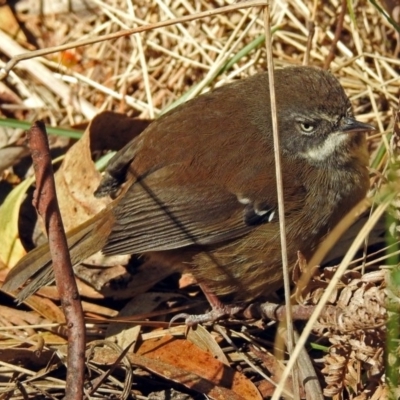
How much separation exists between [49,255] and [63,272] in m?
1.18

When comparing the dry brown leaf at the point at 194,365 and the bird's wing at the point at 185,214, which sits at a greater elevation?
the bird's wing at the point at 185,214

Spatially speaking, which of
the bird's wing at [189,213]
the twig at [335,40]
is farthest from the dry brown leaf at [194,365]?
the twig at [335,40]

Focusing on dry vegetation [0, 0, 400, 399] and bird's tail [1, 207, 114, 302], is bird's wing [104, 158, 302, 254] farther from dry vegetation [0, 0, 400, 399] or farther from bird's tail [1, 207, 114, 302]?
dry vegetation [0, 0, 400, 399]

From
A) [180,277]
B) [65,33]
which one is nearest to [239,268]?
[180,277]

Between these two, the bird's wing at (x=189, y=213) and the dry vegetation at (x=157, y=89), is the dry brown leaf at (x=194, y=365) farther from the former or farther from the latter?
the bird's wing at (x=189, y=213)

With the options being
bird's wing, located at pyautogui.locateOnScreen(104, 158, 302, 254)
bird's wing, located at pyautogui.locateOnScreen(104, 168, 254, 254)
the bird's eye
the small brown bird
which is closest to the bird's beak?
the small brown bird

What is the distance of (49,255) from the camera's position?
4.40 meters

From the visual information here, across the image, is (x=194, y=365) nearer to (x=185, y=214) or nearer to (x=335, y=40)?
(x=185, y=214)

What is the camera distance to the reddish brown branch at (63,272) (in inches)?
127

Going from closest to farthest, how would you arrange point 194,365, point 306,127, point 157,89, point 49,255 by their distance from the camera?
1. point 194,365
2. point 49,255
3. point 306,127
4. point 157,89

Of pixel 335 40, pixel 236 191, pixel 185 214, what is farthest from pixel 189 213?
pixel 335 40

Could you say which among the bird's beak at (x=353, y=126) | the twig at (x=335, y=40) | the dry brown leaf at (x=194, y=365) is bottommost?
the dry brown leaf at (x=194, y=365)

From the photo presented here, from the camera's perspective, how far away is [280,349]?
423 cm

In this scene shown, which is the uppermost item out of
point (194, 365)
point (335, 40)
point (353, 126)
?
point (335, 40)
